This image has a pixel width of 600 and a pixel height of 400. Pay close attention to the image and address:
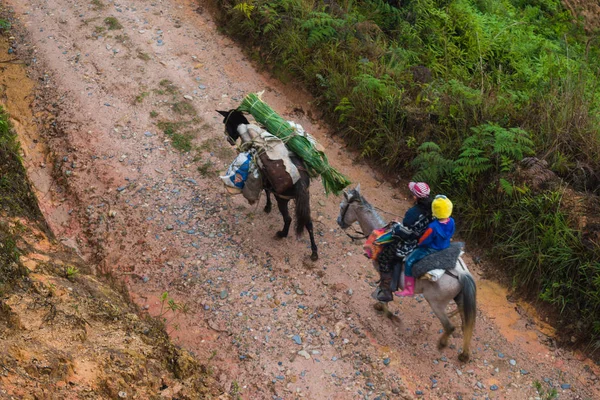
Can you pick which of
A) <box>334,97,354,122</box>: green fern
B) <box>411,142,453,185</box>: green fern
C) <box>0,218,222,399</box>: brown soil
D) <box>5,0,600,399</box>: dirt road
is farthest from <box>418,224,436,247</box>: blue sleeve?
<box>334,97,354,122</box>: green fern

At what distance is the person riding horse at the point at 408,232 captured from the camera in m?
6.14

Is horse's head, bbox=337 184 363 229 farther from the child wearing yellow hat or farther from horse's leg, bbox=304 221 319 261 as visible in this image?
the child wearing yellow hat

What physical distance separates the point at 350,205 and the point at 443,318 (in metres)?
1.77

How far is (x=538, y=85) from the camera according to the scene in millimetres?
9750

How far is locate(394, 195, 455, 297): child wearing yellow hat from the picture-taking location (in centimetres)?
586

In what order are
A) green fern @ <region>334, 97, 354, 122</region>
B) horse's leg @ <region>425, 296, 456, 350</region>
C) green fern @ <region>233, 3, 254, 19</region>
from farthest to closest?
green fern @ <region>233, 3, 254, 19</region> < green fern @ <region>334, 97, 354, 122</region> < horse's leg @ <region>425, 296, 456, 350</region>

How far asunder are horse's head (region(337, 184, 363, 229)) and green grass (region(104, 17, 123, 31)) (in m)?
7.36

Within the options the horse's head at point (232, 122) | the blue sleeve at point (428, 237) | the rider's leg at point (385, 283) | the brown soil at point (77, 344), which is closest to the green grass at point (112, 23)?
the horse's head at point (232, 122)

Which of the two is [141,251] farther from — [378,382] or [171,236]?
[378,382]

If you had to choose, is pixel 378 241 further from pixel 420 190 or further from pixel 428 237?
pixel 420 190

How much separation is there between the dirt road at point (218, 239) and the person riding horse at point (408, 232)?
2.89ft

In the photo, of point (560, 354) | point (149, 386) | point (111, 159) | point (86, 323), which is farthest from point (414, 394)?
point (111, 159)

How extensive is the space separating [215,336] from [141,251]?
72.5 inches

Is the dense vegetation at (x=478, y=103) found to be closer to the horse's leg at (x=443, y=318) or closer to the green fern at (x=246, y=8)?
the green fern at (x=246, y=8)
